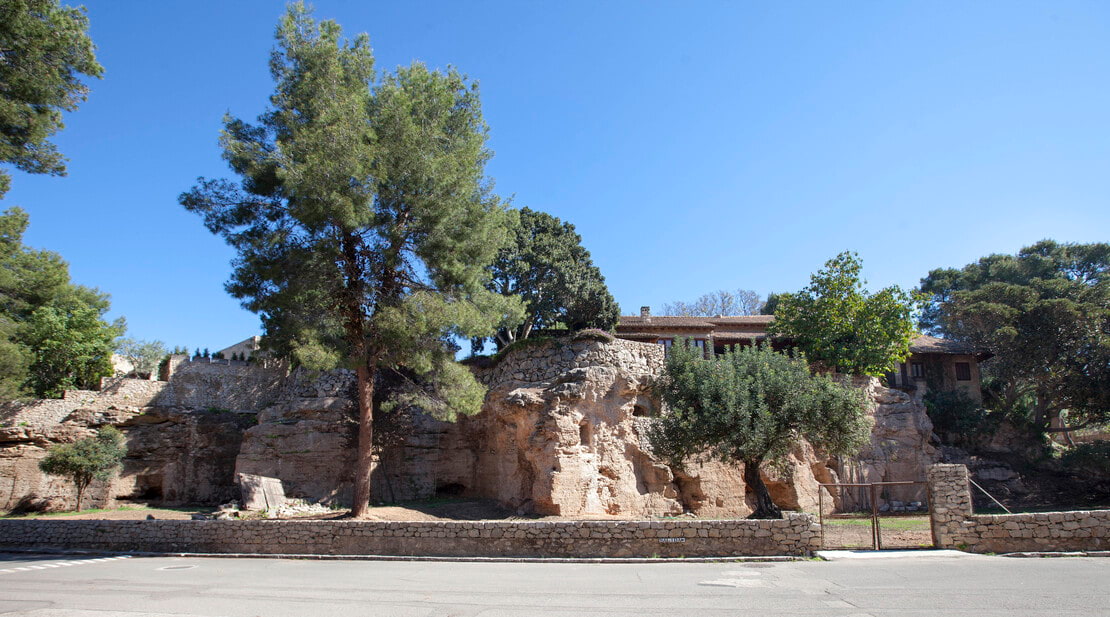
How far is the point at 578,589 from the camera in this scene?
37.6ft

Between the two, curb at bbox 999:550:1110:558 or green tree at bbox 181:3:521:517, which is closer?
curb at bbox 999:550:1110:558

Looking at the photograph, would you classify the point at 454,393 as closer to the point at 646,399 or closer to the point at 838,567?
the point at 646,399

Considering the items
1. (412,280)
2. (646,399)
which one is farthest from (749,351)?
(412,280)

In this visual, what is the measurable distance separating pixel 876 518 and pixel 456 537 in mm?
10063

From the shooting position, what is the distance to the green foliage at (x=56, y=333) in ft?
86.3

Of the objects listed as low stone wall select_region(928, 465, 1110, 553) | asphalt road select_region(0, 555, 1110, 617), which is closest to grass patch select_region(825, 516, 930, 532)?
low stone wall select_region(928, 465, 1110, 553)

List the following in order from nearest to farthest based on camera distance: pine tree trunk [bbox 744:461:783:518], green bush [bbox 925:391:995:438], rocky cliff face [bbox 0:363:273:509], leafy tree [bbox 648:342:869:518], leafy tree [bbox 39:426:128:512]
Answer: pine tree trunk [bbox 744:461:783:518]
leafy tree [bbox 648:342:869:518]
leafy tree [bbox 39:426:128:512]
rocky cliff face [bbox 0:363:273:509]
green bush [bbox 925:391:995:438]

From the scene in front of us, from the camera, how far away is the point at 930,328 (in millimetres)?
52312

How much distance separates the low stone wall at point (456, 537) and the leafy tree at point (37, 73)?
1001 centimetres

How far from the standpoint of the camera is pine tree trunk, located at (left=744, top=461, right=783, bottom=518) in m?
18.2

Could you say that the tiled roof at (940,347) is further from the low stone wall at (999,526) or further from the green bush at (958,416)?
the low stone wall at (999,526)

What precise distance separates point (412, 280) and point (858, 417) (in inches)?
566

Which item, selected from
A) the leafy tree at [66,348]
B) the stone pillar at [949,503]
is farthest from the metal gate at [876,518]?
the leafy tree at [66,348]

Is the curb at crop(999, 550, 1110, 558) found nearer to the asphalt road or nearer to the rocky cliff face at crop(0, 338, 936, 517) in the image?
the asphalt road
